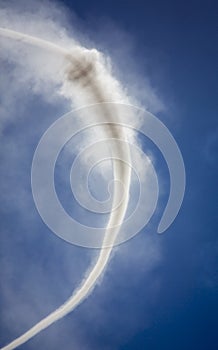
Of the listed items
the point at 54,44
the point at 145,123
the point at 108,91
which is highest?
the point at 54,44

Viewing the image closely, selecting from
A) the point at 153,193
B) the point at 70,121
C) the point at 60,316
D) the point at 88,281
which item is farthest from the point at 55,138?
the point at 60,316

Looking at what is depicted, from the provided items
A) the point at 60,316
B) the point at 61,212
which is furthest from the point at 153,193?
the point at 60,316

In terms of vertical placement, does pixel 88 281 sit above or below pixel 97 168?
below

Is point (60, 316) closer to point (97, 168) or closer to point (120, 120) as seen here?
point (97, 168)

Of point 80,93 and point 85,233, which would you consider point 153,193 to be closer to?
point 85,233

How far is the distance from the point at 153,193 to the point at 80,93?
8.44 feet

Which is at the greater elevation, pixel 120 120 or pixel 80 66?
pixel 80 66

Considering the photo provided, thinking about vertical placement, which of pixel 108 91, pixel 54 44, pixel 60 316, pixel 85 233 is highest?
pixel 54 44

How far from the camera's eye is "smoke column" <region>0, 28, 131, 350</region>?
26.6ft

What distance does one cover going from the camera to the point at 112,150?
824 centimetres

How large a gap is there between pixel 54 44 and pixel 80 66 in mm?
708

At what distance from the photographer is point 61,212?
8.20 metres

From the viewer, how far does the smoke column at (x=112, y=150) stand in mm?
8117

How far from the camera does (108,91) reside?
827 cm
